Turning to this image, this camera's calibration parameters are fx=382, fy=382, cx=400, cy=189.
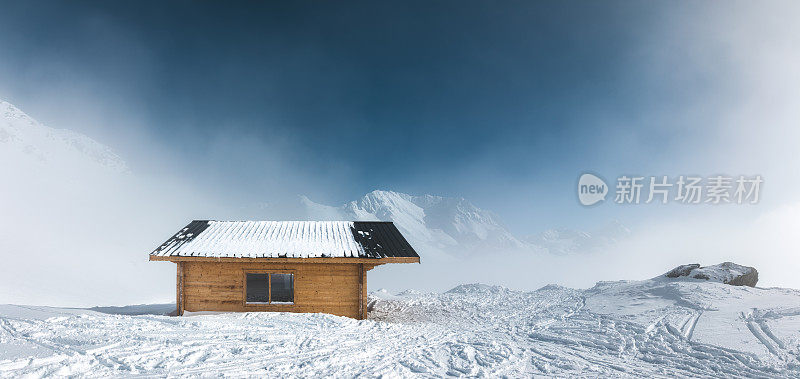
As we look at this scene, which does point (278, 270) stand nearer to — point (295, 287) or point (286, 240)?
point (295, 287)

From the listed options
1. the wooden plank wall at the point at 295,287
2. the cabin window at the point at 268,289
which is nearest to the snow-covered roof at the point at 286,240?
the wooden plank wall at the point at 295,287

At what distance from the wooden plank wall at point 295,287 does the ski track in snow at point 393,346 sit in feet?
5.24

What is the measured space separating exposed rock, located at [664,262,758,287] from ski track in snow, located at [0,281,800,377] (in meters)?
6.49

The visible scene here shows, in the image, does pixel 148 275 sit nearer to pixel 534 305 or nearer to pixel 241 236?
pixel 241 236

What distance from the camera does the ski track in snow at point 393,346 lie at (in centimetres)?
737

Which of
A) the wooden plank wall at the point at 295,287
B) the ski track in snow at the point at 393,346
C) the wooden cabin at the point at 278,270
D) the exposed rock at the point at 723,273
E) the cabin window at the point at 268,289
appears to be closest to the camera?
the ski track in snow at the point at 393,346

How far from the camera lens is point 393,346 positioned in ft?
32.5

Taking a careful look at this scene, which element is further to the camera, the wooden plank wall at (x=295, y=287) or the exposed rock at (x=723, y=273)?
the exposed rock at (x=723, y=273)

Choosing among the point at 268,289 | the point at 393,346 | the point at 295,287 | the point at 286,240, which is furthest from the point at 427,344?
the point at 268,289

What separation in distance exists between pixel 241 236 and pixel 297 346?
341 inches

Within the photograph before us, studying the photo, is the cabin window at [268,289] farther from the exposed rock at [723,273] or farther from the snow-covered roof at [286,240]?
the exposed rock at [723,273]

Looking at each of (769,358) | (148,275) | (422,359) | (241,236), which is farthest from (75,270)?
(769,358)

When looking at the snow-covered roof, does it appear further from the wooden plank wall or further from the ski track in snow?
the ski track in snow

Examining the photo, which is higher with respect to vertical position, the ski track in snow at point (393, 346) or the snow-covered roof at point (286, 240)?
the snow-covered roof at point (286, 240)
